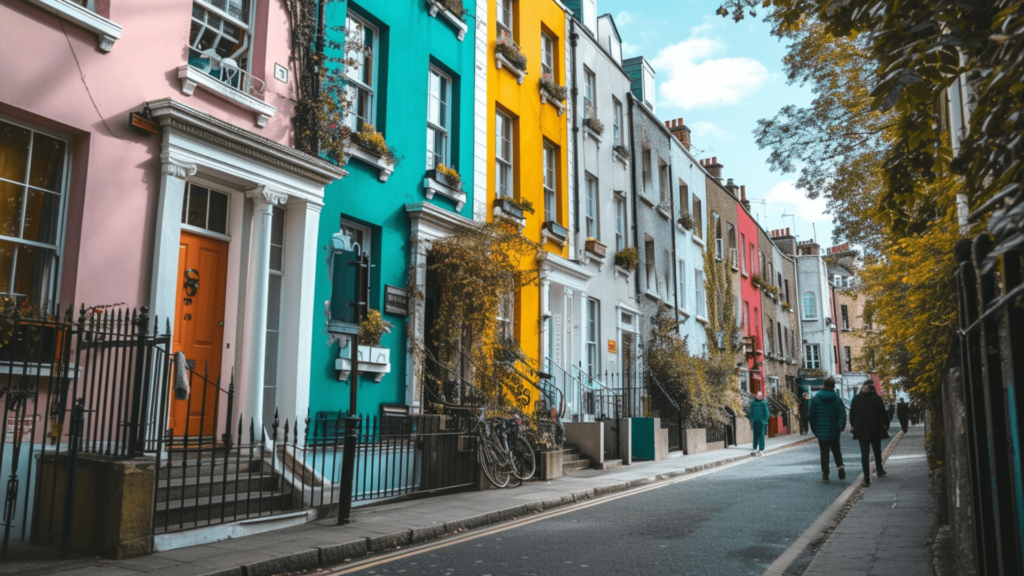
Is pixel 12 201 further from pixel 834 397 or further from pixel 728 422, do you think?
pixel 728 422

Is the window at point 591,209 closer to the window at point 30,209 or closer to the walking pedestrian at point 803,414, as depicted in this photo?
the window at point 30,209

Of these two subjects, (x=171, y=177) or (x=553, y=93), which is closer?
(x=171, y=177)

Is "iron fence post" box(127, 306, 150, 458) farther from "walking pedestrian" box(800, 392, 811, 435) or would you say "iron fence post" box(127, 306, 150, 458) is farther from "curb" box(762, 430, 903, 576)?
"walking pedestrian" box(800, 392, 811, 435)

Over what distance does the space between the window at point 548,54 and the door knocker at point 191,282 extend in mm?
11313

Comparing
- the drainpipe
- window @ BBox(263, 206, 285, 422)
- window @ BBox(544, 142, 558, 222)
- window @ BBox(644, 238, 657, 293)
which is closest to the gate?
window @ BBox(263, 206, 285, 422)

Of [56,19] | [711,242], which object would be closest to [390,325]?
[56,19]

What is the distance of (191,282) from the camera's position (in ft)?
29.9

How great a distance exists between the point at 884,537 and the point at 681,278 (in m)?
18.8

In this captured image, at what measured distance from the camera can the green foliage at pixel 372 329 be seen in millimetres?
11270

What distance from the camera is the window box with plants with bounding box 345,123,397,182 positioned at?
11.3 metres

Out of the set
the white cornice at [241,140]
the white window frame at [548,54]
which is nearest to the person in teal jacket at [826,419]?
the white cornice at [241,140]

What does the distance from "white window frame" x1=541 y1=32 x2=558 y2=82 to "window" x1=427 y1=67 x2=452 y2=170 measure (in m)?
4.66

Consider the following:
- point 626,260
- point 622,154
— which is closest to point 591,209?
point 626,260

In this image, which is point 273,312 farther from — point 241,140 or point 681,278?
point 681,278
